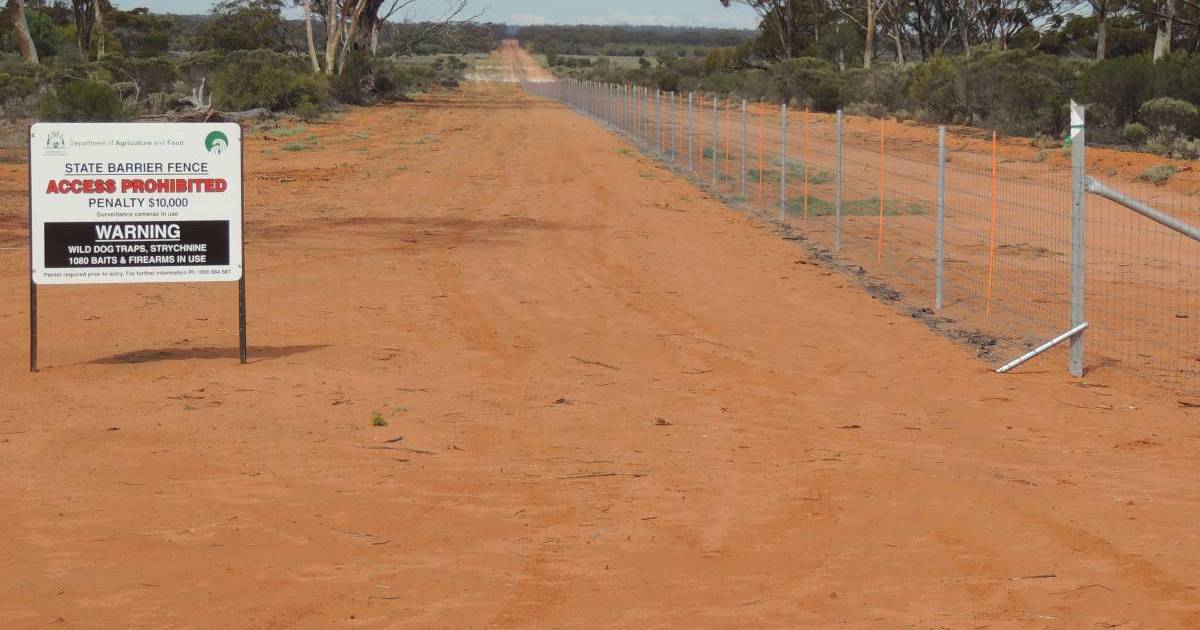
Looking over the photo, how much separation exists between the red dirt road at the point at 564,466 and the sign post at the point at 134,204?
2.25 feet

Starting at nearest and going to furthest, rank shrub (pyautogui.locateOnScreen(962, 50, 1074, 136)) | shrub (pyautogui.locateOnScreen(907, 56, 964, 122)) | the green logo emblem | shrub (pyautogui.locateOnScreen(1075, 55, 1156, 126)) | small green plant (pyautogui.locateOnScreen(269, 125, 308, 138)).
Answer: the green logo emblem
shrub (pyautogui.locateOnScreen(1075, 55, 1156, 126))
shrub (pyautogui.locateOnScreen(962, 50, 1074, 136))
small green plant (pyautogui.locateOnScreen(269, 125, 308, 138))
shrub (pyautogui.locateOnScreen(907, 56, 964, 122))

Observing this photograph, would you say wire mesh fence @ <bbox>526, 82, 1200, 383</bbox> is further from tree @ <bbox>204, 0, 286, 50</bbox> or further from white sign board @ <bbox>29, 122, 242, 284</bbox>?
tree @ <bbox>204, 0, 286, 50</bbox>

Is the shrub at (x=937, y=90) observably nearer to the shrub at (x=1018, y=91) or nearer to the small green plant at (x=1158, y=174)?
the shrub at (x=1018, y=91)

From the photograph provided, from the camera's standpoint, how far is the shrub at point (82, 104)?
3300 cm

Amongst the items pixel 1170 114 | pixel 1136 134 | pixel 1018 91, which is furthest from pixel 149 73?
pixel 1170 114

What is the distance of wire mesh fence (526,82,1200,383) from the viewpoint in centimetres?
1155

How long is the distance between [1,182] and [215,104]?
Result: 71.6 ft

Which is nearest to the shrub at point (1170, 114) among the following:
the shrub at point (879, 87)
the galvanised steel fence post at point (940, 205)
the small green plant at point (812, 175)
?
the small green plant at point (812, 175)


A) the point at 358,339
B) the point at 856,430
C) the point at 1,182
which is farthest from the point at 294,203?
the point at 856,430

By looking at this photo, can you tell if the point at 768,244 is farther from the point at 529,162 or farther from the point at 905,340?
the point at 529,162

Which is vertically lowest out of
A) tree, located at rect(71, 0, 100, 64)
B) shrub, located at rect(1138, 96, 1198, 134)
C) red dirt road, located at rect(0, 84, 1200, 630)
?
red dirt road, located at rect(0, 84, 1200, 630)

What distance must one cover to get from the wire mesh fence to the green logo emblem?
17.9ft

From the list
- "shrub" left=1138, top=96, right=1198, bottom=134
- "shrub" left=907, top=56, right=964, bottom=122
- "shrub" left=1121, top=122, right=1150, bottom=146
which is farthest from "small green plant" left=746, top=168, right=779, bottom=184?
"shrub" left=907, top=56, right=964, bottom=122

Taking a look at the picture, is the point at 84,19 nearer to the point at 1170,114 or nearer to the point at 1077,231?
the point at 1170,114
